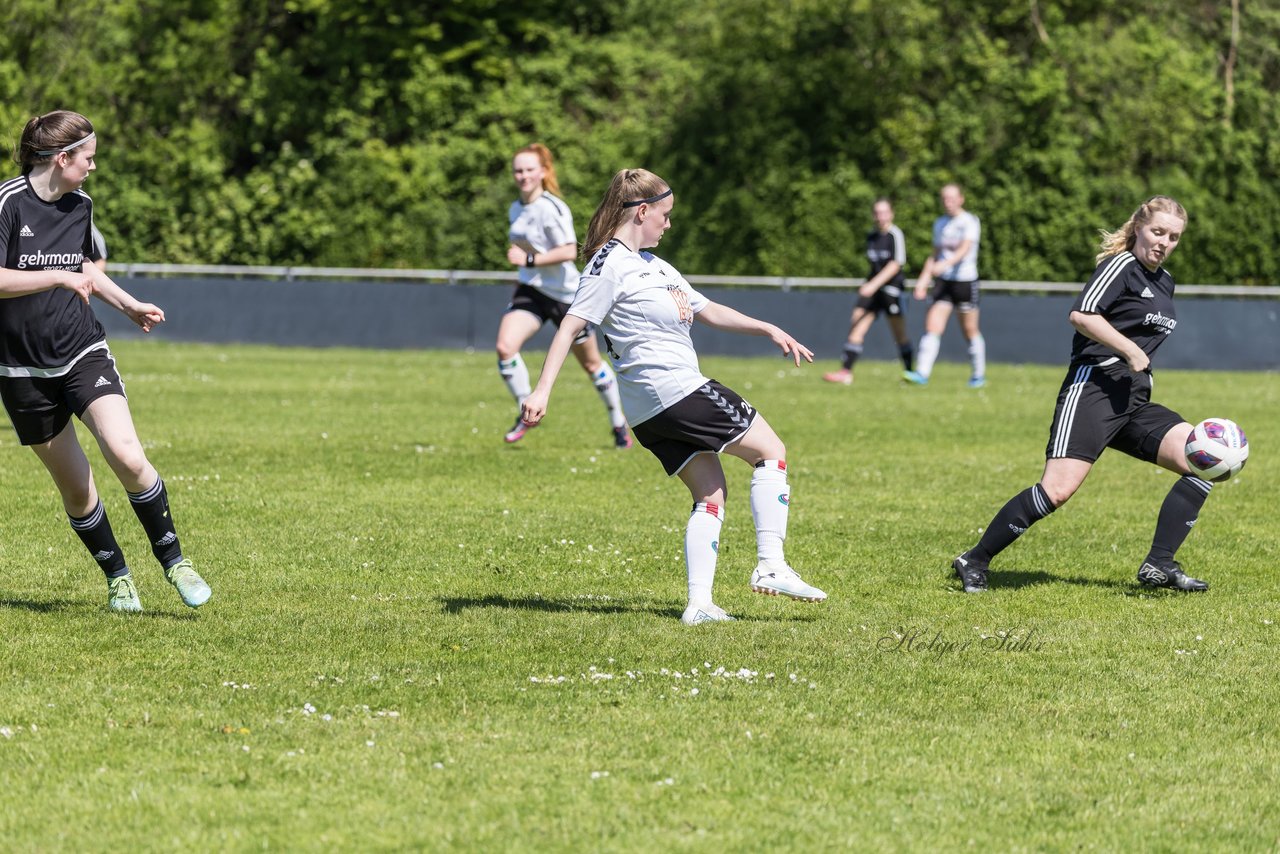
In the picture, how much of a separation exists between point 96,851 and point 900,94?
25.8m

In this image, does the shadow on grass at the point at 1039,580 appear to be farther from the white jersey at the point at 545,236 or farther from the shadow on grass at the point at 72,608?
the white jersey at the point at 545,236

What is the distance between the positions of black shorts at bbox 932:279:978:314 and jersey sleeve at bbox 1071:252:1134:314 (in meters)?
12.7

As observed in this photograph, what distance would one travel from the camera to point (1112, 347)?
7613 millimetres

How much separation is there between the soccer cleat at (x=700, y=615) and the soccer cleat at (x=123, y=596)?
2.25 meters

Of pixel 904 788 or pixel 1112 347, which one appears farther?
pixel 1112 347

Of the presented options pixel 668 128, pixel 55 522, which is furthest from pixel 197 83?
pixel 55 522

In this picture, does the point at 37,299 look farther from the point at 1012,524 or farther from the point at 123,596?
the point at 1012,524

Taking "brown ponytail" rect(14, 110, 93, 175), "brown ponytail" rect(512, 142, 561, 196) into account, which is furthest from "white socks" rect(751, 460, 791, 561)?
"brown ponytail" rect(512, 142, 561, 196)

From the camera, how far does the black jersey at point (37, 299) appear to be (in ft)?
21.7

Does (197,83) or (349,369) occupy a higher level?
(197,83)

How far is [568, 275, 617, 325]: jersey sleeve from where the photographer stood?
6719mm

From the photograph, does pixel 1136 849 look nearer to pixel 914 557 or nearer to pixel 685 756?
pixel 685 756

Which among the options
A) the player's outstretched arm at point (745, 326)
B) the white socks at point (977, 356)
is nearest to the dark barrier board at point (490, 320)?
the white socks at point (977, 356)

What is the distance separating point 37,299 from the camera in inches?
263
